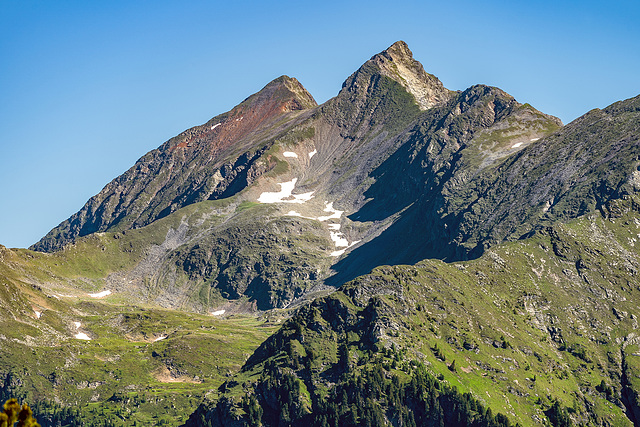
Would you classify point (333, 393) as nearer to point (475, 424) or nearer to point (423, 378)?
point (423, 378)

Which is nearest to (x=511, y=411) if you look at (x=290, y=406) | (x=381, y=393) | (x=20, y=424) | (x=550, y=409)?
(x=550, y=409)

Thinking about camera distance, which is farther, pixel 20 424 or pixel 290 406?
pixel 290 406

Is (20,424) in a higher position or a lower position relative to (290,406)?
higher

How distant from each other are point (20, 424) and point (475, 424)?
161092mm

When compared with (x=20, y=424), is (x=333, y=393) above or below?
below

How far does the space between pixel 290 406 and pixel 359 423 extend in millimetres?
20895

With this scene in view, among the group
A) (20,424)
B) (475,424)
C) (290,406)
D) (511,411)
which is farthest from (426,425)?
(20,424)

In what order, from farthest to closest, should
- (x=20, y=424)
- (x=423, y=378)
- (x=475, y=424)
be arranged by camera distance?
(x=423, y=378), (x=475, y=424), (x=20, y=424)

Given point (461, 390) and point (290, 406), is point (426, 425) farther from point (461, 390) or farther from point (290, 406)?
point (290, 406)

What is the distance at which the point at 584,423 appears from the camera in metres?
198

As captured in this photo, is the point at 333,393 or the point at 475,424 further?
the point at 333,393

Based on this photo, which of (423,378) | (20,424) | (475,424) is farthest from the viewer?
(423,378)

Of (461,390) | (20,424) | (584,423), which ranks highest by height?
(20,424)

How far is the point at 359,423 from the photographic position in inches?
7372
